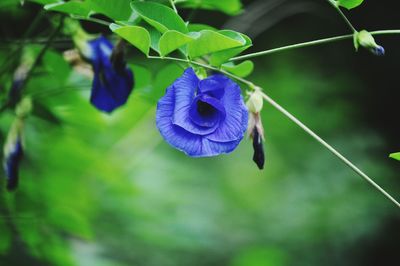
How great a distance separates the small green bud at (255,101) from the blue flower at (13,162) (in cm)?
43

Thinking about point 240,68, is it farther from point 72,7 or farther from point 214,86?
point 72,7

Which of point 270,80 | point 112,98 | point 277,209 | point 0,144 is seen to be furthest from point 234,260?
point 112,98

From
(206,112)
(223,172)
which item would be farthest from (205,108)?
(223,172)

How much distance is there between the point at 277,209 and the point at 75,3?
1.88 m

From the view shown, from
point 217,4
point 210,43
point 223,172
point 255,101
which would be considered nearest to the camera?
point 210,43

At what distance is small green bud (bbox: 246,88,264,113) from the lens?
0.81 meters

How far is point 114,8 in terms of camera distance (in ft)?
2.60

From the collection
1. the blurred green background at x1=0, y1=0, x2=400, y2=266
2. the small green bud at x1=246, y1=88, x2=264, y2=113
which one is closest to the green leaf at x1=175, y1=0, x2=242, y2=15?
the blurred green background at x1=0, y1=0, x2=400, y2=266

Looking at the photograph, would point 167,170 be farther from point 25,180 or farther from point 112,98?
point 112,98

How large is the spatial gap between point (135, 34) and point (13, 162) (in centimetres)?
41

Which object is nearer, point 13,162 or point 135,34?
point 135,34

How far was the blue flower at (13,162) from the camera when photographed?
978 mm

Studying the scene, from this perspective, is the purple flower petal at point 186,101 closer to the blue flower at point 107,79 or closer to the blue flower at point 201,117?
→ the blue flower at point 201,117

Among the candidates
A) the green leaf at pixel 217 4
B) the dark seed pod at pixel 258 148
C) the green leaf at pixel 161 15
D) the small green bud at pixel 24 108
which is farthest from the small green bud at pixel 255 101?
the small green bud at pixel 24 108
